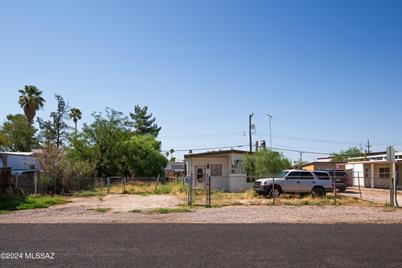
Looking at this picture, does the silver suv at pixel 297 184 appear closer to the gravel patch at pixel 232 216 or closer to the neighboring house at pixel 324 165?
the gravel patch at pixel 232 216

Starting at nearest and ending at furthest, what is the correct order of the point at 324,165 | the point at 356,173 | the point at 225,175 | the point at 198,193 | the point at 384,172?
the point at 198,193, the point at 225,175, the point at 384,172, the point at 356,173, the point at 324,165

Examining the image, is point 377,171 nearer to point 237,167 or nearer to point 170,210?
point 237,167

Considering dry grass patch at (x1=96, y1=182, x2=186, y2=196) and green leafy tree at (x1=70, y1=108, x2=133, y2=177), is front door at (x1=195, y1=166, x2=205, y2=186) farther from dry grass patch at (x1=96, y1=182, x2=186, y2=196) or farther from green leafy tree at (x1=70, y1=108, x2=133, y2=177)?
green leafy tree at (x1=70, y1=108, x2=133, y2=177)

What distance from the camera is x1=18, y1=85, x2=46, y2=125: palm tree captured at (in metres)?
55.5

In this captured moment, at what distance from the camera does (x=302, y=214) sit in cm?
1588

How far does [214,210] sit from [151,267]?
9.85 metres

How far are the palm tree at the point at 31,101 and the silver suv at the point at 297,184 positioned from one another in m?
41.8

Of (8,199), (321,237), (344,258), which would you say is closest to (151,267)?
(344,258)

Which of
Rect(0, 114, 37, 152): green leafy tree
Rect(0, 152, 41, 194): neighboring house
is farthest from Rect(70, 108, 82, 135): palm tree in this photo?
Rect(0, 152, 41, 194): neighboring house

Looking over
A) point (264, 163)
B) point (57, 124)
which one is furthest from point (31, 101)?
point (264, 163)

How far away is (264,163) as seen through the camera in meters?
30.5

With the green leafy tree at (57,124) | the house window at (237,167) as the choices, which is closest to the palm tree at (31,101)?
the green leafy tree at (57,124)

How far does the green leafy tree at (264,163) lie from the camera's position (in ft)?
99.9

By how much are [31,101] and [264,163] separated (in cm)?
3822
